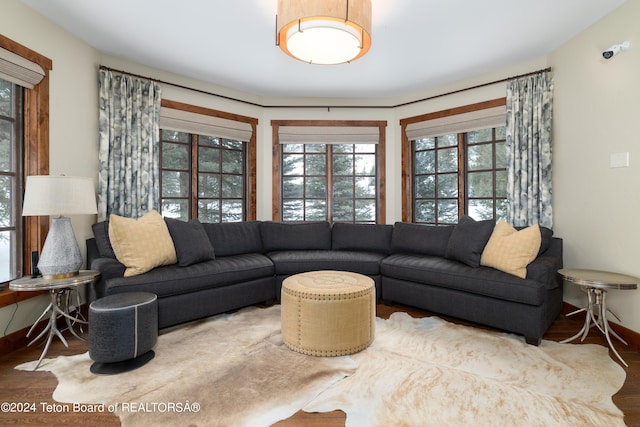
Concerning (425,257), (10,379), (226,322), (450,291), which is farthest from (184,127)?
(450,291)

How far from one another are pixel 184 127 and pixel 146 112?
488 millimetres

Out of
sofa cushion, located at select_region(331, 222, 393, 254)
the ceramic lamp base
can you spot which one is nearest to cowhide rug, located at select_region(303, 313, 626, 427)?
sofa cushion, located at select_region(331, 222, 393, 254)

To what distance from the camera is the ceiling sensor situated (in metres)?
2.65

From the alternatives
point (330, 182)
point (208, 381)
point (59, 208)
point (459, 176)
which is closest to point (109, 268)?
point (59, 208)

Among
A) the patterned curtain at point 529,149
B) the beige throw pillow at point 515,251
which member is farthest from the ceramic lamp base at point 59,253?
the patterned curtain at point 529,149

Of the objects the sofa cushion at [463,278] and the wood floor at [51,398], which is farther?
the sofa cushion at [463,278]

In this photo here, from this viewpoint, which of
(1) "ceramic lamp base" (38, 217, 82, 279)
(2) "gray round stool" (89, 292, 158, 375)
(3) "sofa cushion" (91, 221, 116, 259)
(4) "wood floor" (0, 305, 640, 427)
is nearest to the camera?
(4) "wood floor" (0, 305, 640, 427)

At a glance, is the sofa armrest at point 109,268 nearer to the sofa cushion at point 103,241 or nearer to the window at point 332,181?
the sofa cushion at point 103,241

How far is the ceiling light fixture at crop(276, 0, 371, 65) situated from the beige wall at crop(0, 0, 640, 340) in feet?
7.25

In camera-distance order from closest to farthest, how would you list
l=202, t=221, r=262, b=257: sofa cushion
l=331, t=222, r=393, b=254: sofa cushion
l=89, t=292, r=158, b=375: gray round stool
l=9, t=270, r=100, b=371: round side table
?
l=89, t=292, r=158, b=375: gray round stool, l=9, t=270, r=100, b=371: round side table, l=202, t=221, r=262, b=257: sofa cushion, l=331, t=222, r=393, b=254: sofa cushion

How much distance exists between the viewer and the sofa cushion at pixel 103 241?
300 centimetres

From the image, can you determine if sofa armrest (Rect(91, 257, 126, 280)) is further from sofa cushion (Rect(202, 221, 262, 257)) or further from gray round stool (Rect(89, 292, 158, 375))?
sofa cushion (Rect(202, 221, 262, 257))

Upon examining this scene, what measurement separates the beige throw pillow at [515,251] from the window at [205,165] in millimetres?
3123

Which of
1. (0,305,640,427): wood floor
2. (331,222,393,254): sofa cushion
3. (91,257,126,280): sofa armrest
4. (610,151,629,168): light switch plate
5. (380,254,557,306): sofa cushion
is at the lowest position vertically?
(0,305,640,427): wood floor
